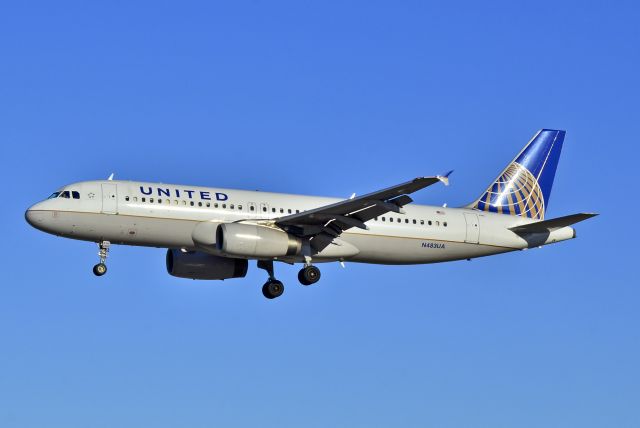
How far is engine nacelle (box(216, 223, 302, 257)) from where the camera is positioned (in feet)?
164

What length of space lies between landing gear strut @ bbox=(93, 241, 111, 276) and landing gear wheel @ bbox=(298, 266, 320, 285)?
25.5ft

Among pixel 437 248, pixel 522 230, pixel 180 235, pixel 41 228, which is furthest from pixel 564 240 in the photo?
pixel 41 228

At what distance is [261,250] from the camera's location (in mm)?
50656

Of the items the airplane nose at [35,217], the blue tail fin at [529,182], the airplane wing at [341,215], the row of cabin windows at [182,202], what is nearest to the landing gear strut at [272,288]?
the airplane wing at [341,215]

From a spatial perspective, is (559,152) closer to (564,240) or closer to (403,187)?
(564,240)

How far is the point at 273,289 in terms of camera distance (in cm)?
5431

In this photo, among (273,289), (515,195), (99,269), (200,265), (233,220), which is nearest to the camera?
(99,269)

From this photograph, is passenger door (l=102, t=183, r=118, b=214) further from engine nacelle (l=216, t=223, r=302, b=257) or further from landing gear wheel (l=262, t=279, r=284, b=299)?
landing gear wheel (l=262, t=279, r=284, b=299)

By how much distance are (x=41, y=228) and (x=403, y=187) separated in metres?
13.9

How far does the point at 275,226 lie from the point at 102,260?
267 inches

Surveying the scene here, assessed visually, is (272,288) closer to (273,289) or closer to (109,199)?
(273,289)

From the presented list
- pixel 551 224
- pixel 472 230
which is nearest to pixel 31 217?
pixel 472 230

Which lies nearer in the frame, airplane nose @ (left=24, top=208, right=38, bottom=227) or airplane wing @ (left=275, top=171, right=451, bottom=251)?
airplane wing @ (left=275, top=171, right=451, bottom=251)

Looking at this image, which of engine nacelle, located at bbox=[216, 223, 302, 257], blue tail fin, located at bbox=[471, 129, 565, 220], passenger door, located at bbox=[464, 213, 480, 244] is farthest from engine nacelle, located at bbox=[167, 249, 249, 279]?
blue tail fin, located at bbox=[471, 129, 565, 220]
